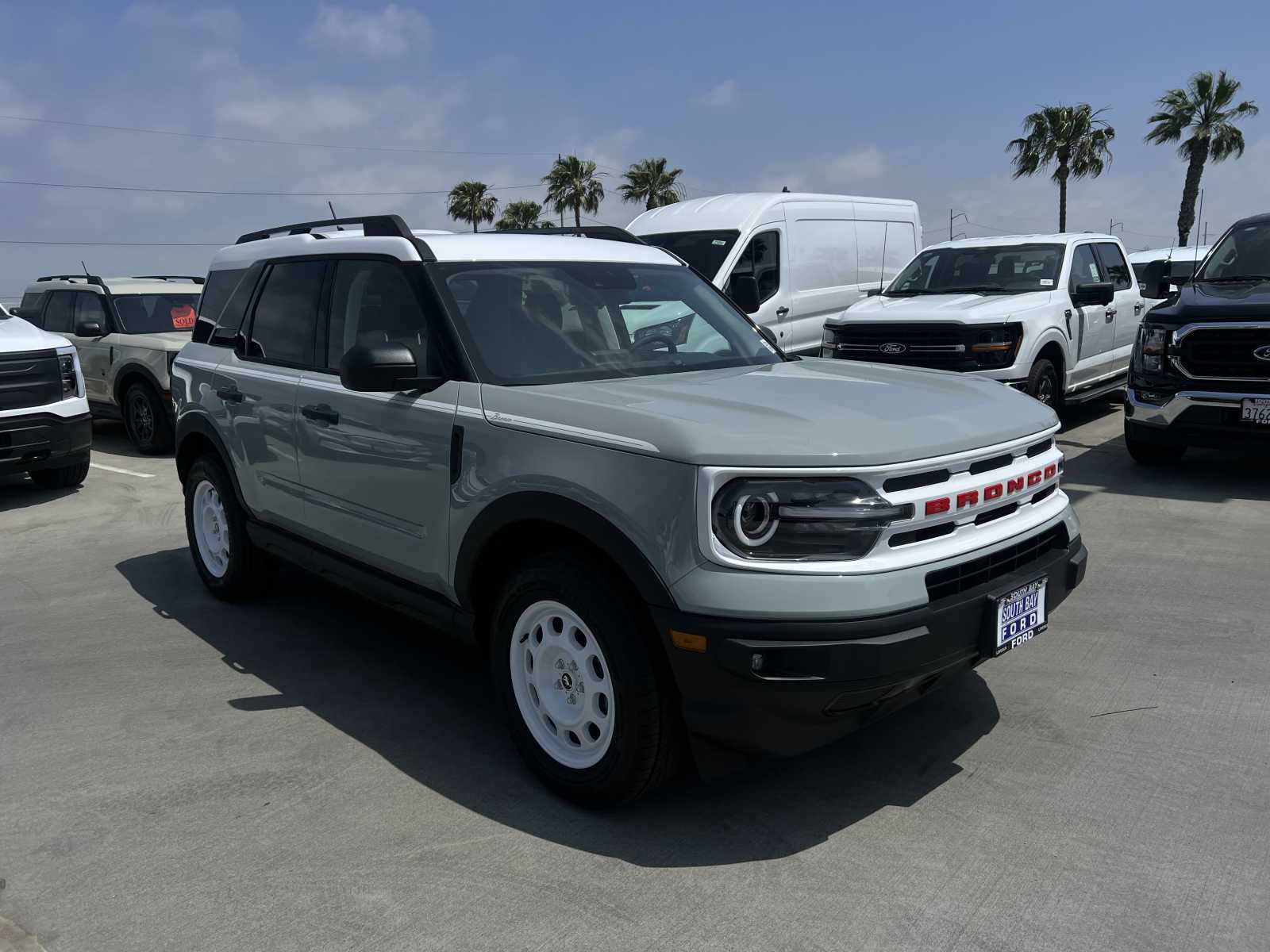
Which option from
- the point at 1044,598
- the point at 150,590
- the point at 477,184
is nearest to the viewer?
the point at 1044,598

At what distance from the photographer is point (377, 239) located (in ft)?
13.8

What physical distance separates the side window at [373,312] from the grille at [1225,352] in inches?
238

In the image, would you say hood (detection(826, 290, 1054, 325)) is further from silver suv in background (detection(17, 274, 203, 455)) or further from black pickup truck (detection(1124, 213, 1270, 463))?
silver suv in background (detection(17, 274, 203, 455))

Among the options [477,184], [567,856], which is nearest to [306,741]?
[567,856]

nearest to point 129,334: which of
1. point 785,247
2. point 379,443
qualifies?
point 785,247

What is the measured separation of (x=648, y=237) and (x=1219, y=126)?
34.3 m

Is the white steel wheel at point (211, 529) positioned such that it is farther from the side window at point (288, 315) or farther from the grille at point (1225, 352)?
the grille at point (1225, 352)

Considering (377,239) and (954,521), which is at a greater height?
(377,239)

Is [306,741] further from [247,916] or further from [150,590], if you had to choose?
[150,590]

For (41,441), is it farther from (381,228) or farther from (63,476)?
(381,228)

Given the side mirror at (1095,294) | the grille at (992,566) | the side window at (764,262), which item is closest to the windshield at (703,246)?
the side window at (764,262)

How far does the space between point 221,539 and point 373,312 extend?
2.04 metres

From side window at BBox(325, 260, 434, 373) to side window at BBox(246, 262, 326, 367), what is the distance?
18cm

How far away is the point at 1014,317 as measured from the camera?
28.8 ft
